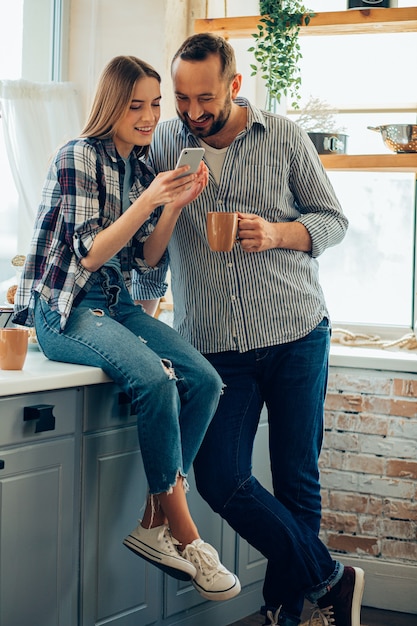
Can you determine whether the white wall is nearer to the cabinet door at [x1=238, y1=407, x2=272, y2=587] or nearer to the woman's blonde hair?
the woman's blonde hair

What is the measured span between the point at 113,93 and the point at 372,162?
3.83 ft

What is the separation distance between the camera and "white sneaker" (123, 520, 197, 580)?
1969 mm

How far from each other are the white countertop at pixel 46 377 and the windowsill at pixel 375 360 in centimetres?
111

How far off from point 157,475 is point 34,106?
1.57m

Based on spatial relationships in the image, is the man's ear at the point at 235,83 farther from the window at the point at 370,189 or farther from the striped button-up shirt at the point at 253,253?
the window at the point at 370,189

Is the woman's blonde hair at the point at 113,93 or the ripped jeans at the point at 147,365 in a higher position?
the woman's blonde hair at the point at 113,93

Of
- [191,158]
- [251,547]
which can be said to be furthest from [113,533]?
[191,158]

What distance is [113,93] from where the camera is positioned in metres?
2.14

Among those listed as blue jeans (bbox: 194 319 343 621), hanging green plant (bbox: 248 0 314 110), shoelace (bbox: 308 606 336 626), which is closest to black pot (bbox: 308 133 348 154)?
hanging green plant (bbox: 248 0 314 110)

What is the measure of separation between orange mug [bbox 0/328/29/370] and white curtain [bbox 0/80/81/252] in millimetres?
1040

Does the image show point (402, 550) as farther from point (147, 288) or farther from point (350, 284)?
point (147, 288)

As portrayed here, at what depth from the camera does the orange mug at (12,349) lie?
198 cm

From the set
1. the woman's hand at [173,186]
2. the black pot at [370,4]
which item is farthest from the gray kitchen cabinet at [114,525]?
the black pot at [370,4]

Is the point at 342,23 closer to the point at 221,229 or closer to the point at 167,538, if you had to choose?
the point at 221,229
